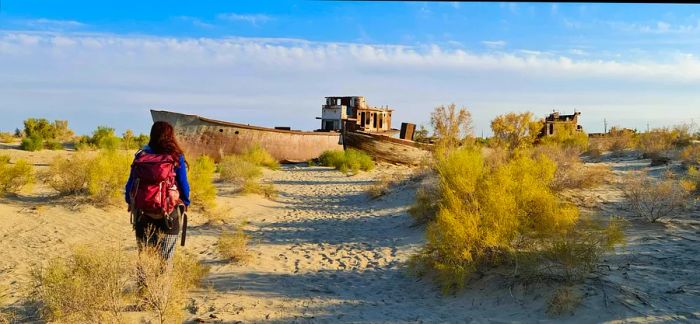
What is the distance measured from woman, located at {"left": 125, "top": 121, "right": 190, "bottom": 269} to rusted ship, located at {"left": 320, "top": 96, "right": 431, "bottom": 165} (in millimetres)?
15939

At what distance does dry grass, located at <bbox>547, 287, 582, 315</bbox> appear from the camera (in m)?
4.75

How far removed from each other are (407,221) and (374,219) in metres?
1.18

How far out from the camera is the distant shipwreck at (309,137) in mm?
21594

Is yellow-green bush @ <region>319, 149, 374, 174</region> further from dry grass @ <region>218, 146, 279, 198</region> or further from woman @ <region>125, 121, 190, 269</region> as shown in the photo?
woman @ <region>125, 121, 190, 269</region>

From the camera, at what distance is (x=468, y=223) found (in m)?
5.88

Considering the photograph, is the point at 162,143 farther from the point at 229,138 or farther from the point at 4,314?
the point at 229,138

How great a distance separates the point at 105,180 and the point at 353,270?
6056mm

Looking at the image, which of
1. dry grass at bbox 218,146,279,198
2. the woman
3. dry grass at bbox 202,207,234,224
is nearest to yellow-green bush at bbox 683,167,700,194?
the woman

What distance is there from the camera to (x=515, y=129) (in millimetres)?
19984

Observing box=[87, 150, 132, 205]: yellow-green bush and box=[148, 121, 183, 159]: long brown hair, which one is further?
box=[87, 150, 132, 205]: yellow-green bush

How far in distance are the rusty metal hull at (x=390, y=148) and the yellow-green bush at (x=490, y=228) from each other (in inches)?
678

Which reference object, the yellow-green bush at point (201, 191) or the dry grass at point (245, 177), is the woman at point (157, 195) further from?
the dry grass at point (245, 177)

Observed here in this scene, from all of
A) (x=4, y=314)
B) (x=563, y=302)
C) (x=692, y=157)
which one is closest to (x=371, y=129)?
(x=692, y=157)

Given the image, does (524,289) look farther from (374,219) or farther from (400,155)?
(400,155)
